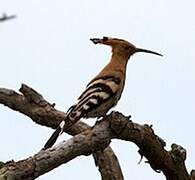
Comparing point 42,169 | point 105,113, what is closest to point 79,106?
point 105,113

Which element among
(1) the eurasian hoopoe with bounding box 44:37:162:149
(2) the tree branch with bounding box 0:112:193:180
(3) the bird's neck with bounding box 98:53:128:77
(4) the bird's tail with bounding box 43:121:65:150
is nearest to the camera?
(2) the tree branch with bounding box 0:112:193:180

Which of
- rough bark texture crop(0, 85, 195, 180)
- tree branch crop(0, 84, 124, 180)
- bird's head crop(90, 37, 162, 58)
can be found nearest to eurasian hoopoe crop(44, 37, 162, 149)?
bird's head crop(90, 37, 162, 58)

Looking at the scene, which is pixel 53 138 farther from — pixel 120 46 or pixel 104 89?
pixel 120 46

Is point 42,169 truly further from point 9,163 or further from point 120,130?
point 120,130

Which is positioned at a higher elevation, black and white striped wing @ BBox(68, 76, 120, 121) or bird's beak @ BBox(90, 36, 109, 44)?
bird's beak @ BBox(90, 36, 109, 44)

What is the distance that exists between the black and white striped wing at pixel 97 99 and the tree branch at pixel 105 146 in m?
0.18

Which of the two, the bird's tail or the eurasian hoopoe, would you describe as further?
the eurasian hoopoe

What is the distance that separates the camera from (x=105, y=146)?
346 cm

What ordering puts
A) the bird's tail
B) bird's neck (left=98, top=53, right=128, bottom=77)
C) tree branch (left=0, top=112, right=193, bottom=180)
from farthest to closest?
1. bird's neck (left=98, top=53, right=128, bottom=77)
2. the bird's tail
3. tree branch (left=0, top=112, right=193, bottom=180)

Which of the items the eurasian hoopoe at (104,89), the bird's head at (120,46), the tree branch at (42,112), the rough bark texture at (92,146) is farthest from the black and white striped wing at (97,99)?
the tree branch at (42,112)

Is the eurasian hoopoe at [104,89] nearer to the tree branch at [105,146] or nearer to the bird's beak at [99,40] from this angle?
the bird's beak at [99,40]

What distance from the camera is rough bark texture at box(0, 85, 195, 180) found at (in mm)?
2857

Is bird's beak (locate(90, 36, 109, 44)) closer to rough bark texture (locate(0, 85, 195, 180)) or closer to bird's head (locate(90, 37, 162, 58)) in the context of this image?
bird's head (locate(90, 37, 162, 58))

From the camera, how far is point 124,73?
4.18 meters
